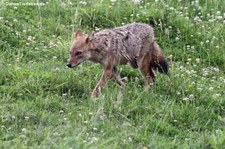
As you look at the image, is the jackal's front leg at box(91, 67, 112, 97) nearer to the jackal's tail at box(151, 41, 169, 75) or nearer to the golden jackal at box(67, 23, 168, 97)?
the golden jackal at box(67, 23, 168, 97)

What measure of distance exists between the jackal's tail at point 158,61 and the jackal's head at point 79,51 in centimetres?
98

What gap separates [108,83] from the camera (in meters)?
8.39

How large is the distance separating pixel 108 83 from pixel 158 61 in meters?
0.77

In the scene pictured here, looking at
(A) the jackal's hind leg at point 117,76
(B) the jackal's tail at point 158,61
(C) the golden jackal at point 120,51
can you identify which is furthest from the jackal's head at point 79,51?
(B) the jackal's tail at point 158,61

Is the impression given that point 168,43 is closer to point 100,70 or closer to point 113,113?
point 100,70

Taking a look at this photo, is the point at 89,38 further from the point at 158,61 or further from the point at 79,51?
the point at 158,61

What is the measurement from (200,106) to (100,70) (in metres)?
1.57

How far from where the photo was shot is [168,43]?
31.9 ft

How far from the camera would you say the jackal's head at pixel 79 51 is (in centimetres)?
805

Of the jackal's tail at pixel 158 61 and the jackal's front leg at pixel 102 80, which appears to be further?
the jackal's tail at pixel 158 61

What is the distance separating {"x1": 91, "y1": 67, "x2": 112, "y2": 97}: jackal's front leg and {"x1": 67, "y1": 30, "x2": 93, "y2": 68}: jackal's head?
11.4 inches

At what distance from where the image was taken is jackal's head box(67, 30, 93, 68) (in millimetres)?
8055

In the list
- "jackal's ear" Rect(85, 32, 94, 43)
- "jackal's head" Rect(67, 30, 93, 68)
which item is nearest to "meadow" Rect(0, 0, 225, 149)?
"jackal's head" Rect(67, 30, 93, 68)

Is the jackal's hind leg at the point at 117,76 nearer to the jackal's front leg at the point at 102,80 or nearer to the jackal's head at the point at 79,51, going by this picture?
the jackal's front leg at the point at 102,80
